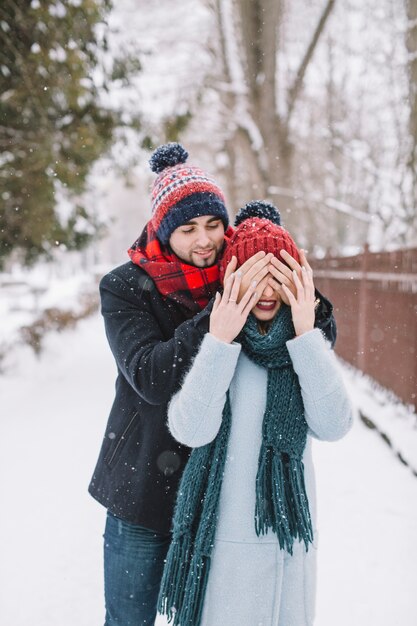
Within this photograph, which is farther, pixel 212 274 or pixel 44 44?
pixel 44 44

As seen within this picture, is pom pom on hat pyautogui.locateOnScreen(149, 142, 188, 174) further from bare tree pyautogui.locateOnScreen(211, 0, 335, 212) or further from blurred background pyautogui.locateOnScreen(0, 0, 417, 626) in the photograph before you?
bare tree pyautogui.locateOnScreen(211, 0, 335, 212)

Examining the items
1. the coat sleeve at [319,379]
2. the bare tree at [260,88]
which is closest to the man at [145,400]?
the coat sleeve at [319,379]

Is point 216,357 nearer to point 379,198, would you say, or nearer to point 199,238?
point 199,238

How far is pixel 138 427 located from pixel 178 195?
0.77 metres

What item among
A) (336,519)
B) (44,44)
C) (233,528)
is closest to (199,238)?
(233,528)

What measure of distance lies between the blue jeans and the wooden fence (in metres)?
3.59

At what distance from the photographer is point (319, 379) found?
1.40m

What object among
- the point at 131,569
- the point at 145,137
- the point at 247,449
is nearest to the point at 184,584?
the point at 131,569

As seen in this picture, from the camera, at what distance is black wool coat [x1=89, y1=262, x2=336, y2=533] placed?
164 cm

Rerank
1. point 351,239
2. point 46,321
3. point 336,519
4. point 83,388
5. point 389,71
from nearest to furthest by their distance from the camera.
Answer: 1. point 336,519
2. point 83,388
3. point 46,321
4. point 389,71
5. point 351,239

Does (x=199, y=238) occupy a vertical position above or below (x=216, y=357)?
above

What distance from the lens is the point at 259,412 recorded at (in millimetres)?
1498

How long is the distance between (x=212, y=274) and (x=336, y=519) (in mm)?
2714

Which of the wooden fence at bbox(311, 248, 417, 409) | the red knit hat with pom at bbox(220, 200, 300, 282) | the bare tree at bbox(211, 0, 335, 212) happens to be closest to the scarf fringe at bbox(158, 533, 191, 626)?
the red knit hat with pom at bbox(220, 200, 300, 282)
